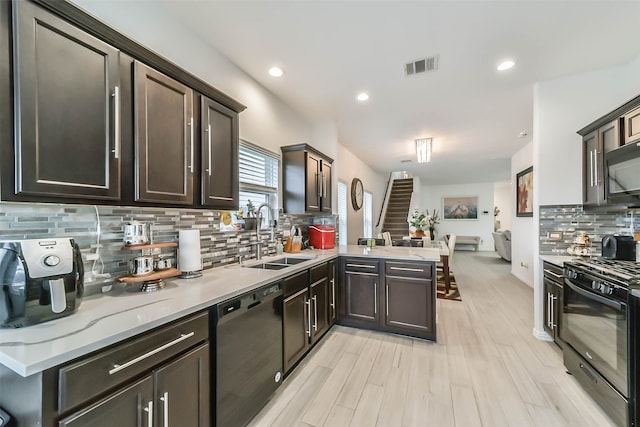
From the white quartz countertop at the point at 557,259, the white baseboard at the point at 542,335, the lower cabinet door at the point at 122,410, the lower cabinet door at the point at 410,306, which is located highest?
the white quartz countertop at the point at 557,259

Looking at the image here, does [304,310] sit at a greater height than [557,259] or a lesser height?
lesser

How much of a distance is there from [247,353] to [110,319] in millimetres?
802

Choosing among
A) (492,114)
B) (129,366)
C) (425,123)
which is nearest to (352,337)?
(129,366)

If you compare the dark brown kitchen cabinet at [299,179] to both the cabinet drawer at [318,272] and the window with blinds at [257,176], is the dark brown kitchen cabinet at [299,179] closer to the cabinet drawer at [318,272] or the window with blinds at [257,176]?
the window with blinds at [257,176]

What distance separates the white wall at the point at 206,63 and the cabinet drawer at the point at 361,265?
5.35 ft

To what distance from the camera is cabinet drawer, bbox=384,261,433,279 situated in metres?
2.68

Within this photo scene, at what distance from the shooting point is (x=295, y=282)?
7.13ft

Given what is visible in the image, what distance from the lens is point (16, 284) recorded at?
96cm

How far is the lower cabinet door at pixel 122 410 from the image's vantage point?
848 millimetres

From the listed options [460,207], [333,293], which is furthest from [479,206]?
[333,293]

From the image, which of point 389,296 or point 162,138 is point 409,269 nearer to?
point 389,296

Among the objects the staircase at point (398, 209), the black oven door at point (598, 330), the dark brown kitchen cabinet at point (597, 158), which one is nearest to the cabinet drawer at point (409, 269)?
the black oven door at point (598, 330)

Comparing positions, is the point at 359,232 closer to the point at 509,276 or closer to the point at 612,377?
the point at 509,276

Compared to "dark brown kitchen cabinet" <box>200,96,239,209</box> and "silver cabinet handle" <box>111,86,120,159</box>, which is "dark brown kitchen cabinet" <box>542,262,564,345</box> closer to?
"dark brown kitchen cabinet" <box>200,96,239,209</box>
